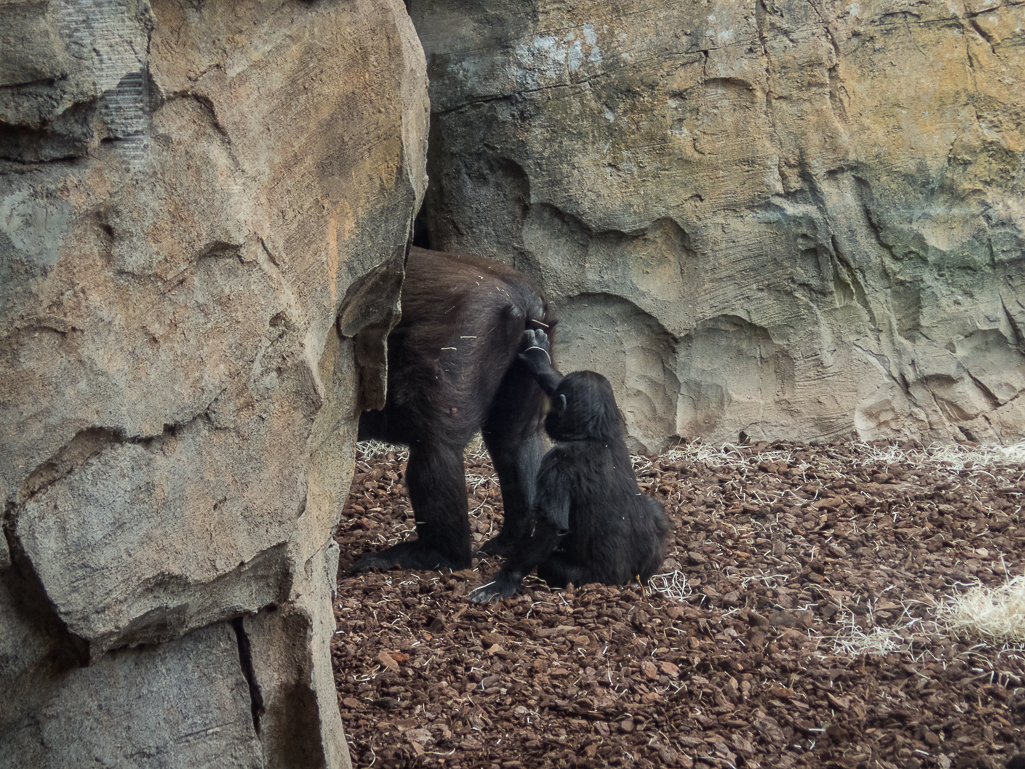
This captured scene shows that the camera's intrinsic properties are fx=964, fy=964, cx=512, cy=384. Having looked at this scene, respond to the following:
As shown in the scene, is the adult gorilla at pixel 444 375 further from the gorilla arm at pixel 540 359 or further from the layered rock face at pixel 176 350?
the layered rock face at pixel 176 350

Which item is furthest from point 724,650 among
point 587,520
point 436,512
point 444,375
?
point 444,375

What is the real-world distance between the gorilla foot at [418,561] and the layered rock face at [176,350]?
178 centimetres

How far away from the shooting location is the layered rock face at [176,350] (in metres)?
1.77

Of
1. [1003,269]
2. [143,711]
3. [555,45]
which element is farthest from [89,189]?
[1003,269]

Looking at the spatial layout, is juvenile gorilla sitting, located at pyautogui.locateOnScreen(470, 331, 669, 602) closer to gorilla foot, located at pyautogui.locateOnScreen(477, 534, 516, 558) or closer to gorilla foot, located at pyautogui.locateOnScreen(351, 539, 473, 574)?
gorilla foot, located at pyautogui.locateOnScreen(351, 539, 473, 574)

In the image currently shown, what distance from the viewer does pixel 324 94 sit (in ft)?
7.23

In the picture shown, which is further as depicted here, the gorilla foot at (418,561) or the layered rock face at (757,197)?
the layered rock face at (757,197)

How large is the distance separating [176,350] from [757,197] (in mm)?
4382

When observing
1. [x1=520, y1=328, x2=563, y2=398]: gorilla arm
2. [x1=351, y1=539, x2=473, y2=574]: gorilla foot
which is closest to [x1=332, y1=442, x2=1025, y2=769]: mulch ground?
[x1=351, y1=539, x2=473, y2=574]: gorilla foot

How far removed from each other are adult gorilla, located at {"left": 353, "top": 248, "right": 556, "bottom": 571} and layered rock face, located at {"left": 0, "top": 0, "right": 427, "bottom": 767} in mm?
1617

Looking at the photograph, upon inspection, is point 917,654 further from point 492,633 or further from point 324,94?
point 324,94

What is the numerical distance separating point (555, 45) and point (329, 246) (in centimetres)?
349

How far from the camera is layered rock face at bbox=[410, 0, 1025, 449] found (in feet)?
17.7

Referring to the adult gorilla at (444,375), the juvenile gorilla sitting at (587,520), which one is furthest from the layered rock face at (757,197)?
the juvenile gorilla sitting at (587,520)
